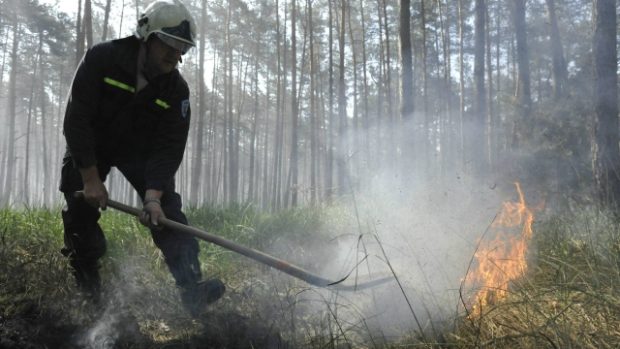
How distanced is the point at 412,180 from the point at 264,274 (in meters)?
4.69

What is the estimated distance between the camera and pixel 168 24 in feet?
8.53

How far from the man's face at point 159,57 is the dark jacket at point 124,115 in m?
0.06

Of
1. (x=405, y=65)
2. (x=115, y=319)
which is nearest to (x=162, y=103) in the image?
(x=115, y=319)

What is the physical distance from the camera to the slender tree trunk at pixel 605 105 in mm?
5324

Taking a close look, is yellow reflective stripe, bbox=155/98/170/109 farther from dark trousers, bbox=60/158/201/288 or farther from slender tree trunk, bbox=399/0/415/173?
slender tree trunk, bbox=399/0/415/173

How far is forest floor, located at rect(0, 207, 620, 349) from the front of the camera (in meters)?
2.12

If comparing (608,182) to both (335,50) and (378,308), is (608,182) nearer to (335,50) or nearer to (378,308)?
(378,308)

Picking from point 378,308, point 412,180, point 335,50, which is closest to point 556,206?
point 412,180

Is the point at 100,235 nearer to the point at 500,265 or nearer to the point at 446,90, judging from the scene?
the point at 500,265

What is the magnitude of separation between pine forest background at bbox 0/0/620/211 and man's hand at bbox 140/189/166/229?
4.32 ft

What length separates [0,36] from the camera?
24.6m

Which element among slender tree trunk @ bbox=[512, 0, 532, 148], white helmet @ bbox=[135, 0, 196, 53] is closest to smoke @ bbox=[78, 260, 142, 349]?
white helmet @ bbox=[135, 0, 196, 53]

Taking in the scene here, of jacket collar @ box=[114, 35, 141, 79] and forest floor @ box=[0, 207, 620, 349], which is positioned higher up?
jacket collar @ box=[114, 35, 141, 79]

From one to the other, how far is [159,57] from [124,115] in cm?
47
